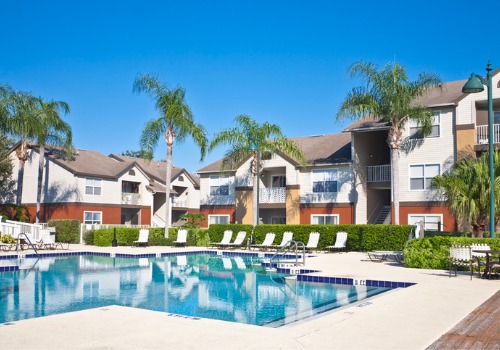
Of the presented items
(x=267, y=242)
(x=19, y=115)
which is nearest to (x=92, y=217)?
(x=19, y=115)

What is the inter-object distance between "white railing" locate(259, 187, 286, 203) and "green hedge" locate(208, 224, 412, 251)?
6.76 m

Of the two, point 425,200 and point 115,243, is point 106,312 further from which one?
point 425,200

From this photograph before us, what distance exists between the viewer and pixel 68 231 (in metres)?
32.5

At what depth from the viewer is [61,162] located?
41.5 metres

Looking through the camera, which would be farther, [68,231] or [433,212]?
[68,231]

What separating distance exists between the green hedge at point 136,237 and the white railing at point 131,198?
46.5ft

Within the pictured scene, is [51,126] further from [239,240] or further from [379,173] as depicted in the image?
[379,173]

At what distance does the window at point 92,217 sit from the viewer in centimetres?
4156

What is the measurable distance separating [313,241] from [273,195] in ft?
31.8

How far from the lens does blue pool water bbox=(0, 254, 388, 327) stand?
35.0 feet

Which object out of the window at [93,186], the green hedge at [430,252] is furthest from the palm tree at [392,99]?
the window at [93,186]

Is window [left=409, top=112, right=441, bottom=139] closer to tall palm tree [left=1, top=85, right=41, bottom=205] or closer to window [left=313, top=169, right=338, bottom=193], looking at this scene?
window [left=313, top=169, right=338, bottom=193]

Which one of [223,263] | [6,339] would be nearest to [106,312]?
[6,339]

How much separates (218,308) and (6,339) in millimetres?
4804
